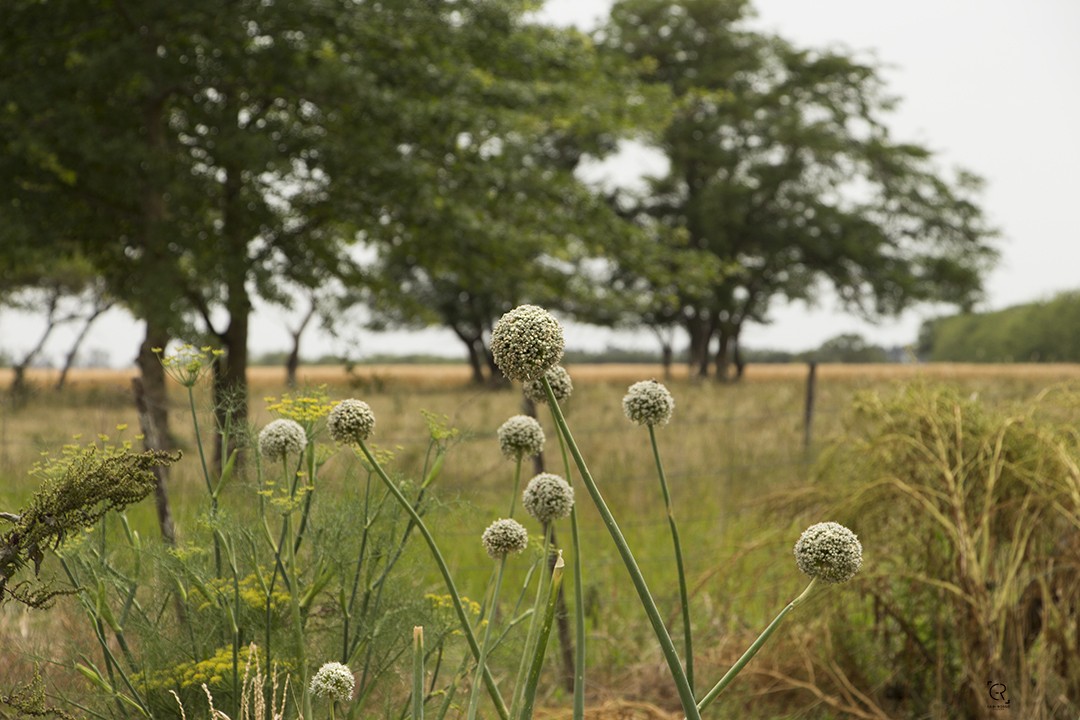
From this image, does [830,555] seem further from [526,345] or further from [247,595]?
[247,595]

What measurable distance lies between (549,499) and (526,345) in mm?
698

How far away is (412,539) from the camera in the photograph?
8.52ft

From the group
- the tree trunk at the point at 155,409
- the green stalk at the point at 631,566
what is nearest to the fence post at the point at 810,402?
the tree trunk at the point at 155,409

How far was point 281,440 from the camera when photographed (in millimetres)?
2213

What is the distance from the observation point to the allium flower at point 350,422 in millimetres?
1859

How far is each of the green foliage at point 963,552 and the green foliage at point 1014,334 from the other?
2670cm

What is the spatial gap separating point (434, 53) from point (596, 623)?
7616mm

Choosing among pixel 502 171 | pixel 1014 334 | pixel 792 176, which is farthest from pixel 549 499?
pixel 1014 334

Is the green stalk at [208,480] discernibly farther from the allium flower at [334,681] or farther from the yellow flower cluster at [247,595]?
the allium flower at [334,681]

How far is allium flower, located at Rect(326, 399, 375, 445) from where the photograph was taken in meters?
1.86

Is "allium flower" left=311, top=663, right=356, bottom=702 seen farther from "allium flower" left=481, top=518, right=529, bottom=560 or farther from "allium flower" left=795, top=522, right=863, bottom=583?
"allium flower" left=795, top=522, right=863, bottom=583

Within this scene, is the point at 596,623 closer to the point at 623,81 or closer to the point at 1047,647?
the point at 1047,647

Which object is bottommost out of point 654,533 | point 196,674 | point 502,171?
point 654,533

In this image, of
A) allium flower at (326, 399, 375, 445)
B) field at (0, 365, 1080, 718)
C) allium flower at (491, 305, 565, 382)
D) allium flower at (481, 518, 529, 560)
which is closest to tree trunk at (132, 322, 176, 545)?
field at (0, 365, 1080, 718)
